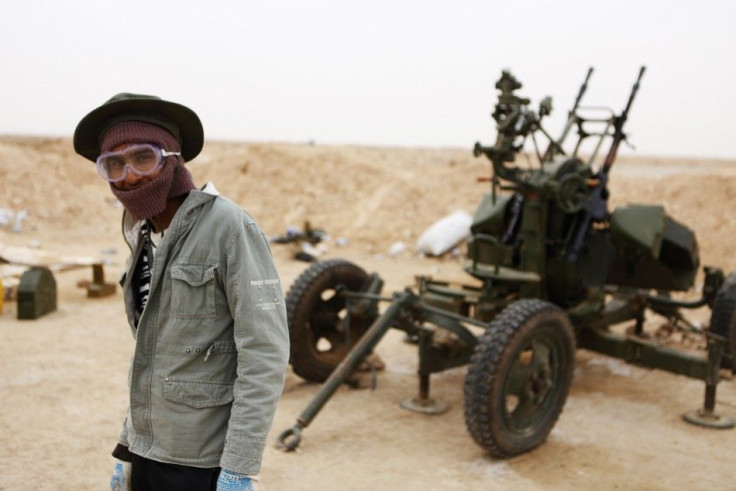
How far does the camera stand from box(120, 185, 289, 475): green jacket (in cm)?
206

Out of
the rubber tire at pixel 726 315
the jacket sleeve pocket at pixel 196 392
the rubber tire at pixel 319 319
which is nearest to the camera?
the jacket sleeve pocket at pixel 196 392

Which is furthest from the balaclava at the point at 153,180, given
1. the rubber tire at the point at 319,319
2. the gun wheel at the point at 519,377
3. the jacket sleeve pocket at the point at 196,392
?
the rubber tire at the point at 319,319

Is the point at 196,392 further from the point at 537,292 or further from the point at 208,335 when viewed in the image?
the point at 537,292

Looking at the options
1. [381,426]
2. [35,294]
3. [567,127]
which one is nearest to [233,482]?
[381,426]

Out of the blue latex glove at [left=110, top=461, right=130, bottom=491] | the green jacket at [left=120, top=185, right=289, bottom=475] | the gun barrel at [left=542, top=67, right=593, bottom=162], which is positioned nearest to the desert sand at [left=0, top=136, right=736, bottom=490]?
the gun barrel at [left=542, top=67, right=593, bottom=162]

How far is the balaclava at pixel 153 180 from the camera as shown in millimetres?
2141

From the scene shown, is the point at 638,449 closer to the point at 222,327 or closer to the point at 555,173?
the point at 555,173

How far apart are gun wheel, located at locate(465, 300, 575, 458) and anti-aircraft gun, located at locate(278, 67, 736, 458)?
0.01 meters

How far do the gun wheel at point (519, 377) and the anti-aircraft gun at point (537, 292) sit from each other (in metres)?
0.01

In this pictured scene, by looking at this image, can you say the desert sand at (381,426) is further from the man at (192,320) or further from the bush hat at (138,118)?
the bush hat at (138,118)

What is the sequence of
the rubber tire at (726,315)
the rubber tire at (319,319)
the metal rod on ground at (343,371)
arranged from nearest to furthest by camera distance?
the metal rod on ground at (343,371) < the rubber tire at (319,319) < the rubber tire at (726,315)

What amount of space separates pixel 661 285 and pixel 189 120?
17.6 ft

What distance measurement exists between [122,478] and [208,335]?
640 mm

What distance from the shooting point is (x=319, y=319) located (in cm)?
619
